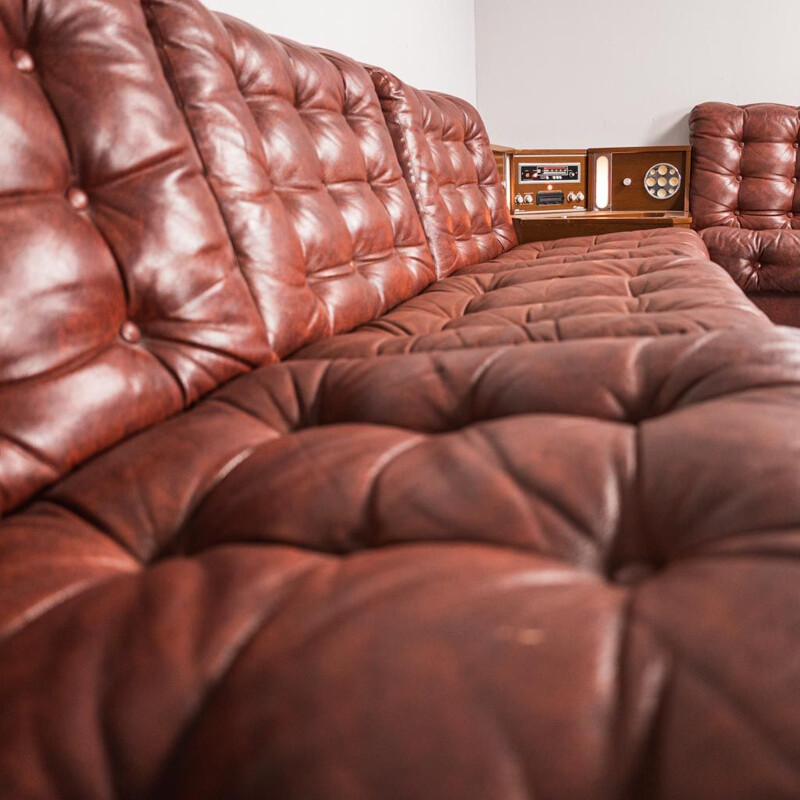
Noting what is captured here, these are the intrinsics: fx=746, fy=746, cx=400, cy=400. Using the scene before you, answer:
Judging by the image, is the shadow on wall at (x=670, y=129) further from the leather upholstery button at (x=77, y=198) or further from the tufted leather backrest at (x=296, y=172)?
the leather upholstery button at (x=77, y=198)

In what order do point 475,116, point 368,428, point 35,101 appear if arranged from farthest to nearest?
point 475,116 < point 35,101 < point 368,428

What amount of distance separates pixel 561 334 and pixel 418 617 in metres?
0.71

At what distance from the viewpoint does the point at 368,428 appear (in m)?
0.71

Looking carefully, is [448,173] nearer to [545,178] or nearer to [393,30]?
[393,30]

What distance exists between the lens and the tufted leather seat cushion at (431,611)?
0.33 m

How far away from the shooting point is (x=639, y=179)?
361cm

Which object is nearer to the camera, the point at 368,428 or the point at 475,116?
the point at 368,428

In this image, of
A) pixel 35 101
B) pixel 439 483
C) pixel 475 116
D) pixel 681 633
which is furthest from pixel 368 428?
pixel 475 116

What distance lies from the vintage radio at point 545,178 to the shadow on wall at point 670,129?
442 millimetres

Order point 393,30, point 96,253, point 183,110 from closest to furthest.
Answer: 1. point 96,253
2. point 183,110
3. point 393,30

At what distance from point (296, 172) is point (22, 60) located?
1.82 feet

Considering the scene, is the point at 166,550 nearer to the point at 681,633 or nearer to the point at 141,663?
the point at 141,663

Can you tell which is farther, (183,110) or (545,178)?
(545,178)

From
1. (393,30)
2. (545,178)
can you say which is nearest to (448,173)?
(393,30)
